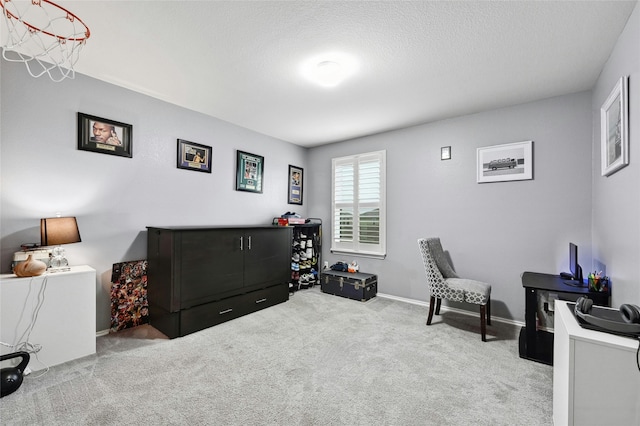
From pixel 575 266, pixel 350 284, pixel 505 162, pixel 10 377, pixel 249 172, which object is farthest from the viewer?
pixel 249 172

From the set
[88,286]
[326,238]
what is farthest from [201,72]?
[326,238]

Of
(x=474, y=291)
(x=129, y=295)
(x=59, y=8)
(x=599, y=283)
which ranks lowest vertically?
(x=129, y=295)

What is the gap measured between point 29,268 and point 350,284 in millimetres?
3424

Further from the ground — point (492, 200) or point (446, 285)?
point (492, 200)

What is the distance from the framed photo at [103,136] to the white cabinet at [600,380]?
388 centimetres

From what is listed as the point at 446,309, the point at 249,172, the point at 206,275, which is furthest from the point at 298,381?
the point at 249,172

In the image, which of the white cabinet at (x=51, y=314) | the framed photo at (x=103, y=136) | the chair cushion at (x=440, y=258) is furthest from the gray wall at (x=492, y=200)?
the white cabinet at (x=51, y=314)

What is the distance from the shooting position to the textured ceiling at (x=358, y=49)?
5.83 ft

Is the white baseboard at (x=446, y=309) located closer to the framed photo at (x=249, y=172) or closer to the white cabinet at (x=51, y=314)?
the framed photo at (x=249, y=172)

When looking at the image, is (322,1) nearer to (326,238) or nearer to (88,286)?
(88,286)

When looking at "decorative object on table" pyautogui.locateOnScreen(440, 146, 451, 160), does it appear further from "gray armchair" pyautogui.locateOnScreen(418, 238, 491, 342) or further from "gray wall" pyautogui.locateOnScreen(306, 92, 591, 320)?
"gray armchair" pyautogui.locateOnScreen(418, 238, 491, 342)

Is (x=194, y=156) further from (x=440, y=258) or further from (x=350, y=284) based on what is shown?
(x=440, y=258)

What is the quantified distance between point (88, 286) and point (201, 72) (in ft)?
7.14

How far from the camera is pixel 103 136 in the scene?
2.76 metres
